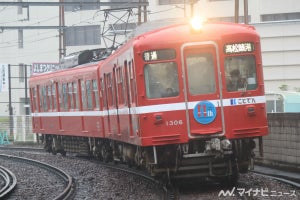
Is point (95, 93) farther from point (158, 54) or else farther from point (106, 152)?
point (158, 54)

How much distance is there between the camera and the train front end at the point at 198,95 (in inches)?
427

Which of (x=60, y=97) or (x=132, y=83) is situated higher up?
(x=60, y=97)

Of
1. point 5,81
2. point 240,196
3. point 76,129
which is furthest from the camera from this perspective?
point 5,81

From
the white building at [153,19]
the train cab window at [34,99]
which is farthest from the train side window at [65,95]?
the white building at [153,19]

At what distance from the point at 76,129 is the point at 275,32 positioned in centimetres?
2249

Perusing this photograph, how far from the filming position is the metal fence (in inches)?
1417

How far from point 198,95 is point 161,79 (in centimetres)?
69

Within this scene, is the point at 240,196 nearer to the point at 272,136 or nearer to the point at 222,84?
the point at 222,84

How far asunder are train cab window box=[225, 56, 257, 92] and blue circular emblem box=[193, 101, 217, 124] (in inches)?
18.8

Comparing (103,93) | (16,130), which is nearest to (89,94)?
(103,93)

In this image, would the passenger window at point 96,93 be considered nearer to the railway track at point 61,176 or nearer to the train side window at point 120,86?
the railway track at point 61,176

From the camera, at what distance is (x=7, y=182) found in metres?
15.3

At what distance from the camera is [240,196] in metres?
10.3

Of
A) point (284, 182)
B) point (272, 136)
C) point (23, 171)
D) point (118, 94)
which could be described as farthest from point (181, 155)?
point (23, 171)
